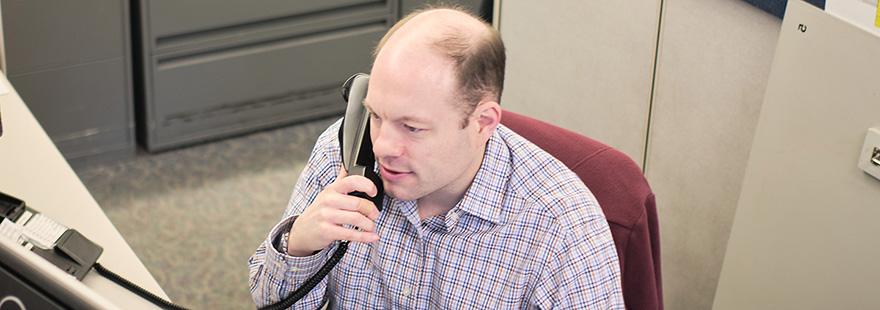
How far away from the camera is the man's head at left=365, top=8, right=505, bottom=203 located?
4.35 feet

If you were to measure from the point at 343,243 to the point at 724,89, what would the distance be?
1016 millimetres

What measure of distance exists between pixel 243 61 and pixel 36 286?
2.30 m

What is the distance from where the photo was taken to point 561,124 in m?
2.55

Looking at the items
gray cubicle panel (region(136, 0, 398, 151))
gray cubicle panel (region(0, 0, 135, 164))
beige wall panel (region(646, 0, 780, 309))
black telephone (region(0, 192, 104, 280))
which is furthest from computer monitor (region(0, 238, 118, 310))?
gray cubicle panel (region(136, 0, 398, 151))

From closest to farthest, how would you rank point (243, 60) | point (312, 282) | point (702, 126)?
point (312, 282)
point (702, 126)
point (243, 60)

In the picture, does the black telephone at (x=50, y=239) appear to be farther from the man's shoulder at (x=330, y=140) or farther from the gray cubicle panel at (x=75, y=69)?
the gray cubicle panel at (x=75, y=69)

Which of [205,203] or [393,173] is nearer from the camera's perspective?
[393,173]

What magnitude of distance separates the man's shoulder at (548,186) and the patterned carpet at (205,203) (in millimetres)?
1340

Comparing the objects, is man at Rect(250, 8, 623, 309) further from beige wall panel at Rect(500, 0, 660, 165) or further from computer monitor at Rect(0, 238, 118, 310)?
beige wall panel at Rect(500, 0, 660, 165)

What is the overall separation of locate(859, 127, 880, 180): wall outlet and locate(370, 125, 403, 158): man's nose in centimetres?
80

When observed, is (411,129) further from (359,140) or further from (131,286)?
(131,286)

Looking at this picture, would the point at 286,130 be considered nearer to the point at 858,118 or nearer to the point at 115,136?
the point at 115,136

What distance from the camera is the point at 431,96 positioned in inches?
52.4

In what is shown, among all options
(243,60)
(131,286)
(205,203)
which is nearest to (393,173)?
(131,286)
